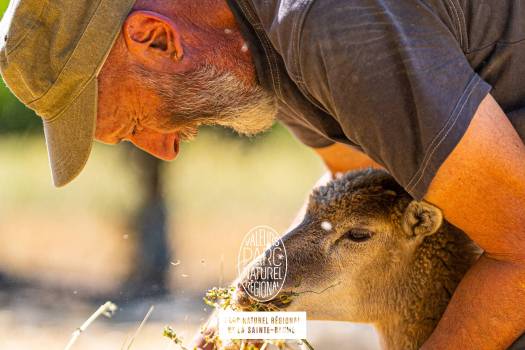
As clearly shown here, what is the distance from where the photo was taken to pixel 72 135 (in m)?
3.45

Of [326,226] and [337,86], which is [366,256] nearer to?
[326,226]

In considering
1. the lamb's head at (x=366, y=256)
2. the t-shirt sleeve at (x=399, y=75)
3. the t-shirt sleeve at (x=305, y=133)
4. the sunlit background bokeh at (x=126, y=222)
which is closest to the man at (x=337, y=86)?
the t-shirt sleeve at (x=399, y=75)

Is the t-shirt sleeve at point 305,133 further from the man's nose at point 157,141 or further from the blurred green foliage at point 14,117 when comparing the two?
the blurred green foliage at point 14,117

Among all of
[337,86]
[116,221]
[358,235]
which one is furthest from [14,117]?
[337,86]

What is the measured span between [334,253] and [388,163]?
0.90 metres

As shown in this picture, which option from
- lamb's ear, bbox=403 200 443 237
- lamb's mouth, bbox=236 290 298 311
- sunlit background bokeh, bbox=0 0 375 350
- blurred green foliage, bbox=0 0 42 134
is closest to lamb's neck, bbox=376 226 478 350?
lamb's ear, bbox=403 200 443 237

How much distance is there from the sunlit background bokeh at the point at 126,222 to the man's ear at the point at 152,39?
2095mm

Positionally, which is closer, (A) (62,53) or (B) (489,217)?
(B) (489,217)

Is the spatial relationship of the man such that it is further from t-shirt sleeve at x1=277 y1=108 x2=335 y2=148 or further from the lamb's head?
the lamb's head

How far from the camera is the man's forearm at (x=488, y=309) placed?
2.91 metres

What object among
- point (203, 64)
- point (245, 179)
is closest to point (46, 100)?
point (203, 64)

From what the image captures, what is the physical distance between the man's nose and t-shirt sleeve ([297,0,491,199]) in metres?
0.99

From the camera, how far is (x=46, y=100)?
3.38m

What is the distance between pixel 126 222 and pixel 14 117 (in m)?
1.84
